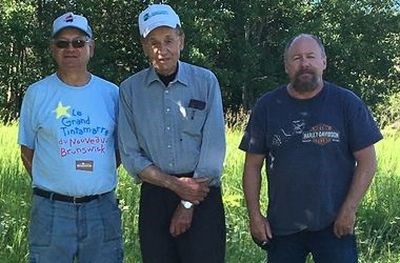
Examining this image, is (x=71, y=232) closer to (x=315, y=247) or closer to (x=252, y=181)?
(x=252, y=181)

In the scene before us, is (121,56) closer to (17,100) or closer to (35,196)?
(17,100)

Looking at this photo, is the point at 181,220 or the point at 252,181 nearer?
the point at 181,220

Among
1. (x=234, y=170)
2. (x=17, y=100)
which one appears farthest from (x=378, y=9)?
(x=234, y=170)

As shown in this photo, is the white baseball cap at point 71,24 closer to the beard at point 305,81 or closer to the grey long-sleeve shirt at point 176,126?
the grey long-sleeve shirt at point 176,126

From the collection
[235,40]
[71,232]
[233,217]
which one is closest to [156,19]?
[71,232]

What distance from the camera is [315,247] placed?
396cm

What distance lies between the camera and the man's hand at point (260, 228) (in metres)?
3.99

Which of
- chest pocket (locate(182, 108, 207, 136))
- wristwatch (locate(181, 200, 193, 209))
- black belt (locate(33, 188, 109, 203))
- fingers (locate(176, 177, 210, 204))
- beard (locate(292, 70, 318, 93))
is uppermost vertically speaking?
beard (locate(292, 70, 318, 93))

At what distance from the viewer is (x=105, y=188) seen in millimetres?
3846

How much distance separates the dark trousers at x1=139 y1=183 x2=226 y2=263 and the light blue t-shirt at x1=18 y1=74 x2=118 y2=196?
268mm

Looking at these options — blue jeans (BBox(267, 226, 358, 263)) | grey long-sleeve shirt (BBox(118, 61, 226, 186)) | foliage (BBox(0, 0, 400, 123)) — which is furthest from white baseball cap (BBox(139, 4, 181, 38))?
foliage (BBox(0, 0, 400, 123))

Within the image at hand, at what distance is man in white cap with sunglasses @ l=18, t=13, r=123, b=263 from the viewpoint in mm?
3742

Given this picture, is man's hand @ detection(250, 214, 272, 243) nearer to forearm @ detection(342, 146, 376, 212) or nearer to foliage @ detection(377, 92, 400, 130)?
forearm @ detection(342, 146, 376, 212)

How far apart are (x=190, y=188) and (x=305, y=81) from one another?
860 millimetres
